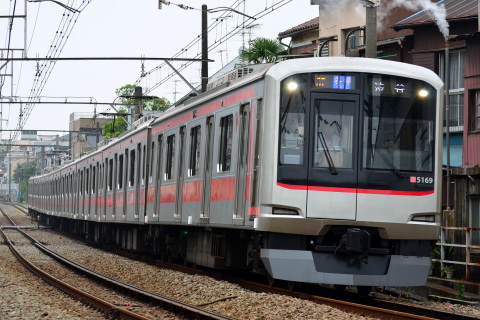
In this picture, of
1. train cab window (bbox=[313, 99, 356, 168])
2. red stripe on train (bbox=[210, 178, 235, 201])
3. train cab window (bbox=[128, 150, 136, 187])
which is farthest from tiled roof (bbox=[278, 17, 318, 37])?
train cab window (bbox=[313, 99, 356, 168])

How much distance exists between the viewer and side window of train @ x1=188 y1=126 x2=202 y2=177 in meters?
15.2

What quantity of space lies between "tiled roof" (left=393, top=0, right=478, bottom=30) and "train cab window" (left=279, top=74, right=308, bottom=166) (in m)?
12.6

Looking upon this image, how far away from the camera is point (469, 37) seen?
21.0 m

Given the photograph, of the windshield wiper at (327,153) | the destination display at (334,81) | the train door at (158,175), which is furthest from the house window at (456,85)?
the windshield wiper at (327,153)

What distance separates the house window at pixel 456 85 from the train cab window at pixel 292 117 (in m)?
13.3

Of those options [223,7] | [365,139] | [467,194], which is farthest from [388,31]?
[365,139]

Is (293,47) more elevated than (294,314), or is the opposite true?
(293,47)

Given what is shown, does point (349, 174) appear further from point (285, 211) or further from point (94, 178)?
point (94, 178)

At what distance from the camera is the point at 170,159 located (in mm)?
17578

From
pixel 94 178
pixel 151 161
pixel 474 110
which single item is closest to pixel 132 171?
pixel 151 161

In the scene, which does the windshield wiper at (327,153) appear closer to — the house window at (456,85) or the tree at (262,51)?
the house window at (456,85)

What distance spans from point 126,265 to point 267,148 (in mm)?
9421

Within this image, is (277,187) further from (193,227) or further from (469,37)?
(469,37)

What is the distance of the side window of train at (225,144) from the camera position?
13266 millimetres
